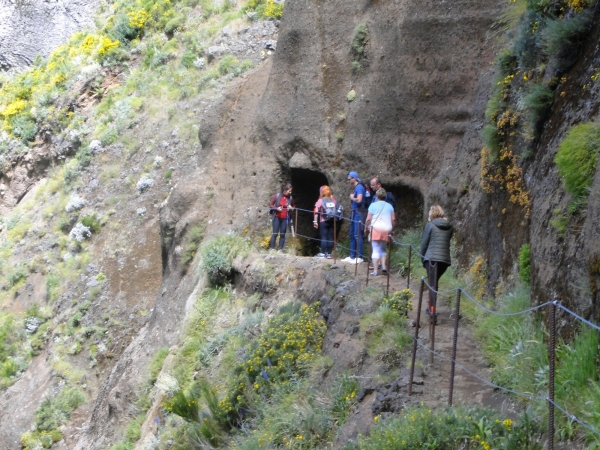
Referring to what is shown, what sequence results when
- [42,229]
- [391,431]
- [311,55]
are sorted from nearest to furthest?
1. [391,431]
2. [311,55]
3. [42,229]

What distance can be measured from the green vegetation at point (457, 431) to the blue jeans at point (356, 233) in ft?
21.9

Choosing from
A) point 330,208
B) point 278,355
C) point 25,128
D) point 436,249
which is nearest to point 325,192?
point 330,208

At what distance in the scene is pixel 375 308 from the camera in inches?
420

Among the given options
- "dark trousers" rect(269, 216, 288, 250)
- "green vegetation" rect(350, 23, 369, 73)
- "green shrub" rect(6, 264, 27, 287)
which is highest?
"green vegetation" rect(350, 23, 369, 73)

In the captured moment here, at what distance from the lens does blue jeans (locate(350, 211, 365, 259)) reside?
14.1 metres

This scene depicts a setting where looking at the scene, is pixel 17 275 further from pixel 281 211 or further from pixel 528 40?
pixel 528 40

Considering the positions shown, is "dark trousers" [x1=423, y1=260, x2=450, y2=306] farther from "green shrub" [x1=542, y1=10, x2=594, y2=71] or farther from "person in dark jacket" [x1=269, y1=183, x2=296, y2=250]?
"person in dark jacket" [x1=269, y1=183, x2=296, y2=250]

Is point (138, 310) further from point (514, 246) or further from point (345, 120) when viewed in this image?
point (514, 246)

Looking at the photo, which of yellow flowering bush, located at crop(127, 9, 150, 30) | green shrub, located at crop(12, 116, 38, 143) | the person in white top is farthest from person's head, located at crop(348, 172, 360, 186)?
green shrub, located at crop(12, 116, 38, 143)

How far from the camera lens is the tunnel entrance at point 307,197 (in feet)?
56.8

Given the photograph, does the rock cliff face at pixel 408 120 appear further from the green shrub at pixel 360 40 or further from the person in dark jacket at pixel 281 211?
the person in dark jacket at pixel 281 211

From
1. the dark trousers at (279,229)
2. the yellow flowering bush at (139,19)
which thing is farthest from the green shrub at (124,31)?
the dark trousers at (279,229)

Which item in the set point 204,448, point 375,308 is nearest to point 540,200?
point 375,308

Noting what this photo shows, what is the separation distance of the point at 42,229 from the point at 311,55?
537 inches
